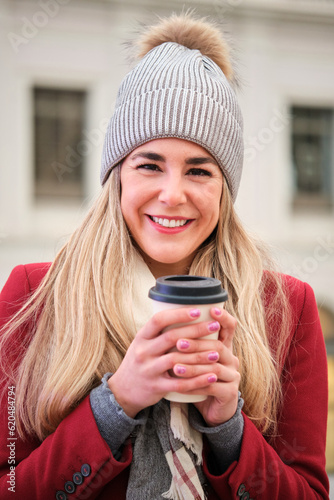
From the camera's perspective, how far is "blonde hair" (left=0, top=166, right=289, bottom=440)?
1376 mm

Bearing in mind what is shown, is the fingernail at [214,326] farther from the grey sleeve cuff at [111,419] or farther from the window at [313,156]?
the window at [313,156]

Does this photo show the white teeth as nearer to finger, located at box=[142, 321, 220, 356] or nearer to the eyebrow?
the eyebrow

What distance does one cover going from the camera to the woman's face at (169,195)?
1438mm

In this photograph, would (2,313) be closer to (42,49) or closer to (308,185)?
(42,49)

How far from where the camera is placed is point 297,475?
4.54 ft

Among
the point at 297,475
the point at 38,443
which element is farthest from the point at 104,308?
the point at 297,475

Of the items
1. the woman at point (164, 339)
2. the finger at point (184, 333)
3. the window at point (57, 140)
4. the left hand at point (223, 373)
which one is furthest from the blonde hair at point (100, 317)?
the window at point (57, 140)

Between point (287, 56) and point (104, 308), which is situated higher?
point (287, 56)

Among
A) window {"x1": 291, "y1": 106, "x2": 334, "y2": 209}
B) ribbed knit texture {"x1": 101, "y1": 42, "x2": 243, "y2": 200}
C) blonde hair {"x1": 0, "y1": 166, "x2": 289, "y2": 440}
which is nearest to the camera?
blonde hair {"x1": 0, "y1": 166, "x2": 289, "y2": 440}

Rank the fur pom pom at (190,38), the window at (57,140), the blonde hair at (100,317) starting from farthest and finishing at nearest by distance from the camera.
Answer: the window at (57,140)
the fur pom pom at (190,38)
the blonde hair at (100,317)

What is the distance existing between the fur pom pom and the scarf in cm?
109

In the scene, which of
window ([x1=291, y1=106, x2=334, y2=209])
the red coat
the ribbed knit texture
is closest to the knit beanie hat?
the ribbed knit texture

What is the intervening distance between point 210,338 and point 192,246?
448mm

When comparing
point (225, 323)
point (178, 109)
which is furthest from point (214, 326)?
point (178, 109)
